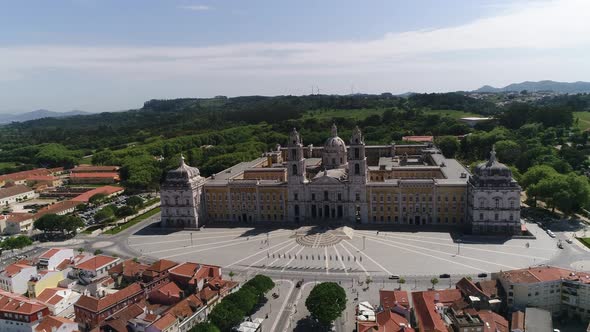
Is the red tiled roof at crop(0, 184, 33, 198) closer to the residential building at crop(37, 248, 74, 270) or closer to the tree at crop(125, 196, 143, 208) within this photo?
the tree at crop(125, 196, 143, 208)

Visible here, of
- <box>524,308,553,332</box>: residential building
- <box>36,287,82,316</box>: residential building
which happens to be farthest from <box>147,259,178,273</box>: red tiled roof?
<box>524,308,553,332</box>: residential building

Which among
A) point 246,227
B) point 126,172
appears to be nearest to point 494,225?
point 246,227

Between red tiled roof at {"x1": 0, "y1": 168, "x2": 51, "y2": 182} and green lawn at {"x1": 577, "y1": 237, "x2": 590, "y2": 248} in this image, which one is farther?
red tiled roof at {"x1": 0, "y1": 168, "x2": 51, "y2": 182}

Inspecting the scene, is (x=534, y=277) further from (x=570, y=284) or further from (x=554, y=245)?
(x=554, y=245)

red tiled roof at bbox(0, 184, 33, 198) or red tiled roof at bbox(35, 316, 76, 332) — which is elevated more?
red tiled roof at bbox(0, 184, 33, 198)

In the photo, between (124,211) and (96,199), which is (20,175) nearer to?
(96,199)

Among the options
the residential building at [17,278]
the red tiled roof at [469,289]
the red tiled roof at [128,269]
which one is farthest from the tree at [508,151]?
the residential building at [17,278]
